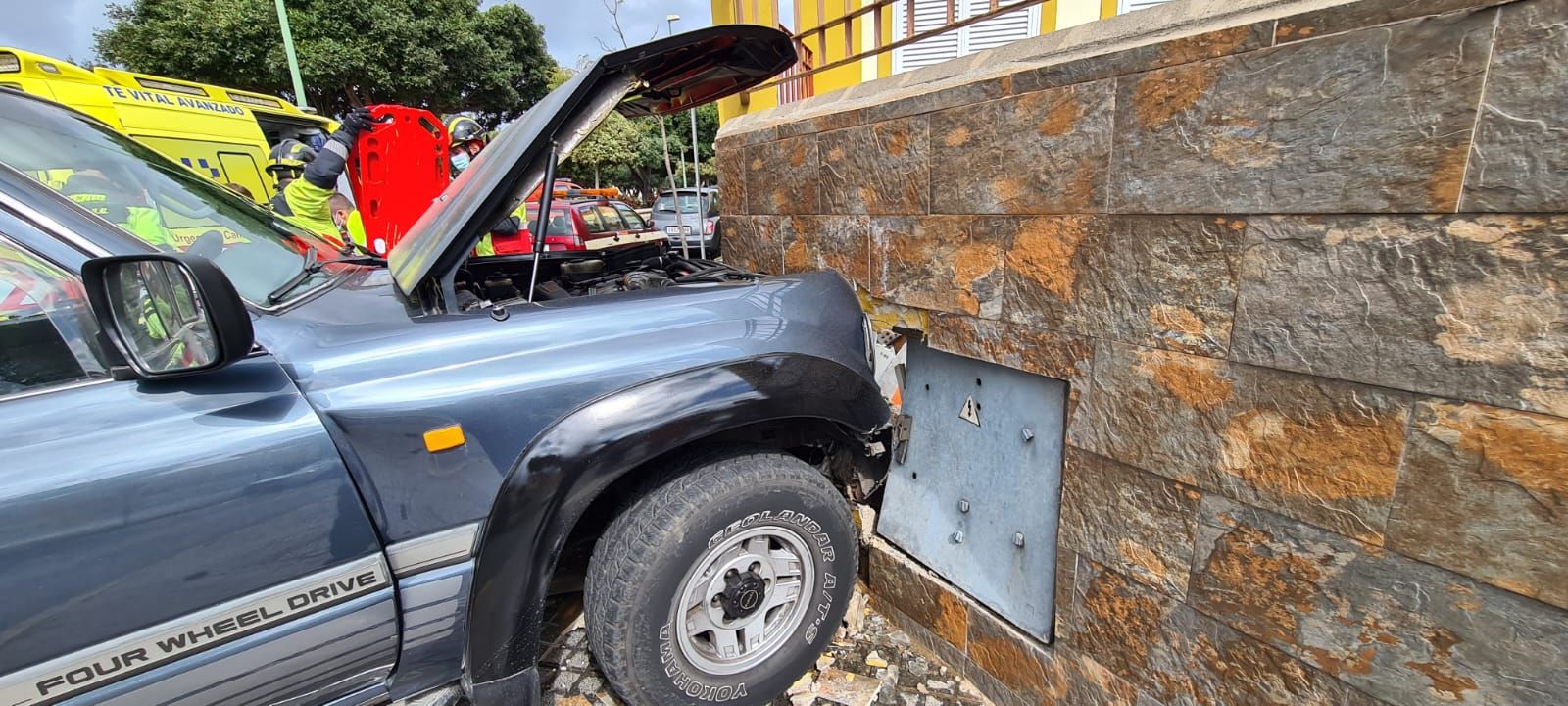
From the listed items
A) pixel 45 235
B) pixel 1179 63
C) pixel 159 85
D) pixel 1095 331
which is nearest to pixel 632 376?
pixel 45 235

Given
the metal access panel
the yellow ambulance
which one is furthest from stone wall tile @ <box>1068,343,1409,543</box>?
the yellow ambulance

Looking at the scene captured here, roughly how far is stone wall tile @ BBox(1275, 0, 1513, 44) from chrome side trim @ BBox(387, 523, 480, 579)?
229 cm

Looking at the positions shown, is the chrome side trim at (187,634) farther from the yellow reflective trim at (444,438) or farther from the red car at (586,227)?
the red car at (586,227)

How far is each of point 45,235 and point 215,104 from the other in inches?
293

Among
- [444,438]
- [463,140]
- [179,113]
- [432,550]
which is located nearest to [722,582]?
[432,550]

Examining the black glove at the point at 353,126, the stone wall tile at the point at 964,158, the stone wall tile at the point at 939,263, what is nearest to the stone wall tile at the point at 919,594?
the stone wall tile at the point at 939,263

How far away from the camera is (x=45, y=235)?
1.32 meters

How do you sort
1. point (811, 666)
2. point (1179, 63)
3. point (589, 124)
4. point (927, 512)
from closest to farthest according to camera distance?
1. point (1179, 63)
2. point (589, 124)
3. point (811, 666)
4. point (927, 512)

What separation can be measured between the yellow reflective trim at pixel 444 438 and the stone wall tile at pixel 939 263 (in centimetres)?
169

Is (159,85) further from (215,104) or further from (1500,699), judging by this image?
(1500,699)

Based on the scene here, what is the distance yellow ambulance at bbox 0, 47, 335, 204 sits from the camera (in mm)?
5242

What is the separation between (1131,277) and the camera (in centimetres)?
181

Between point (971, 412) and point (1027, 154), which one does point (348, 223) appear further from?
point (1027, 154)

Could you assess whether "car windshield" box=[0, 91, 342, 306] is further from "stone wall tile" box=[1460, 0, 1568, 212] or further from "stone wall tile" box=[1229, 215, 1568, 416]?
"stone wall tile" box=[1460, 0, 1568, 212]
